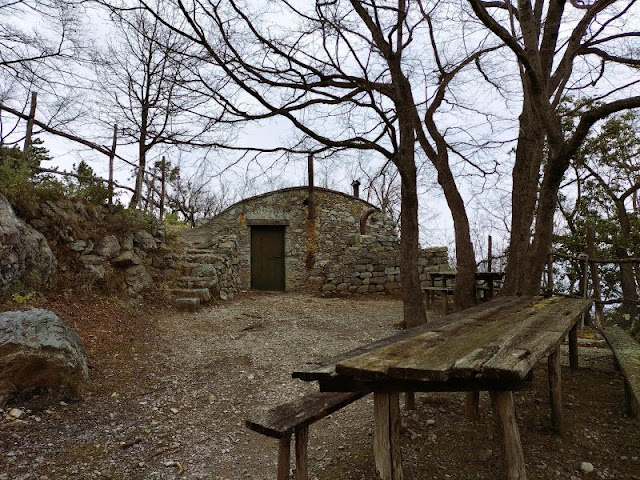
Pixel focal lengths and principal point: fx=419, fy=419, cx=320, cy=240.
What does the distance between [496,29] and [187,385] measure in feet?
15.5

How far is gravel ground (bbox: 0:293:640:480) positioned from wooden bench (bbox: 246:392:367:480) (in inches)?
23.6

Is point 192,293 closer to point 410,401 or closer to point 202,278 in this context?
point 202,278

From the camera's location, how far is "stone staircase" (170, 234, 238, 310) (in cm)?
759

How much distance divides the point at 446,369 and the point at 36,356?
3452 millimetres

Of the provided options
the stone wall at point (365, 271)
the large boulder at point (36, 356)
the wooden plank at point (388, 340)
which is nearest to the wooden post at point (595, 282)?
the wooden plank at point (388, 340)

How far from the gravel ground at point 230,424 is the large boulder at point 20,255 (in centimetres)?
44

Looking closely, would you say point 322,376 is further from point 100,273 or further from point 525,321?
point 100,273

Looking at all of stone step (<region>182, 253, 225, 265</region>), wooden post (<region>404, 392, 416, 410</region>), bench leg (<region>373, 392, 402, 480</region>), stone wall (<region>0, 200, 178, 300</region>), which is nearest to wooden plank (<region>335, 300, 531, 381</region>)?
bench leg (<region>373, 392, 402, 480</region>)

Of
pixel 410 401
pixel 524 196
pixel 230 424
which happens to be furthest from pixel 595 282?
pixel 230 424

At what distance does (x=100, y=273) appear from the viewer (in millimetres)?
6277

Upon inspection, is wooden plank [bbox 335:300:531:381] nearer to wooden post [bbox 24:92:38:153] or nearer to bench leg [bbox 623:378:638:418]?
bench leg [bbox 623:378:638:418]

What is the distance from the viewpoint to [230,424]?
3525 mm

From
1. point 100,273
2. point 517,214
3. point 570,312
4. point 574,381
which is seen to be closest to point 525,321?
point 570,312

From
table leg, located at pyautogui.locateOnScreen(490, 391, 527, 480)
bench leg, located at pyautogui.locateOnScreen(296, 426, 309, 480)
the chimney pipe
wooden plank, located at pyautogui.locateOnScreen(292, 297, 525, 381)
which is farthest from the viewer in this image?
the chimney pipe
